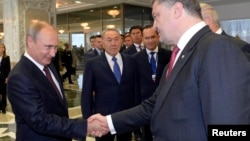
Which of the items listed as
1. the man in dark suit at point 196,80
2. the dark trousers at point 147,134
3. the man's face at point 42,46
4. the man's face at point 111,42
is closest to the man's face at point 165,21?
the man in dark suit at point 196,80

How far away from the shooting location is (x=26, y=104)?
1.83m

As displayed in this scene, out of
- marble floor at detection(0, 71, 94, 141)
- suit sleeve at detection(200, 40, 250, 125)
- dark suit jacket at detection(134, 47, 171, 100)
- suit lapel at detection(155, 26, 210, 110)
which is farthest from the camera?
marble floor at detection(0, 71, 94, 141)

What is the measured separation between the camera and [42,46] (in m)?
1.96

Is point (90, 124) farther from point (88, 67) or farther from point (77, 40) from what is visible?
point (77, 40)

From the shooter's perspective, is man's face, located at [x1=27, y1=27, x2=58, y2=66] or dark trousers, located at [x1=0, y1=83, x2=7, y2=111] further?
dark trousers, located at [x1=0, y1=83, x2=7, y2=111]

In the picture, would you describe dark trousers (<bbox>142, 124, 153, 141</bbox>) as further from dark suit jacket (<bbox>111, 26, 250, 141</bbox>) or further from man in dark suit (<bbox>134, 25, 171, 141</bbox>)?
dark suit jacket (<bbox>111, 26, 250, 141</bbox>)

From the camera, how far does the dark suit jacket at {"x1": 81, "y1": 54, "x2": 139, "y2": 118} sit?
10.8ft

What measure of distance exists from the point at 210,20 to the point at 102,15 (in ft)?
35.3

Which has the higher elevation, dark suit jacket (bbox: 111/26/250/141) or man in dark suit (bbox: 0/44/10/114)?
dark suit jacket (bbox: 111/26/250/141)

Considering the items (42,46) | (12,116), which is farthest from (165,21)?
(12,116)

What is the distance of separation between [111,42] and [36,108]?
1737 mm

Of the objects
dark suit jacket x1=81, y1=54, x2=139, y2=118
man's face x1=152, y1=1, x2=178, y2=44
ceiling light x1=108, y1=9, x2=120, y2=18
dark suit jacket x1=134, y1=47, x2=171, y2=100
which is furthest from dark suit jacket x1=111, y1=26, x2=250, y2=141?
ceiling light x1=108, y1=9, x2=120, y2=18

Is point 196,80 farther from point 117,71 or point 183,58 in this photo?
point 117,71

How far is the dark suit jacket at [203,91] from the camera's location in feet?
3.91
